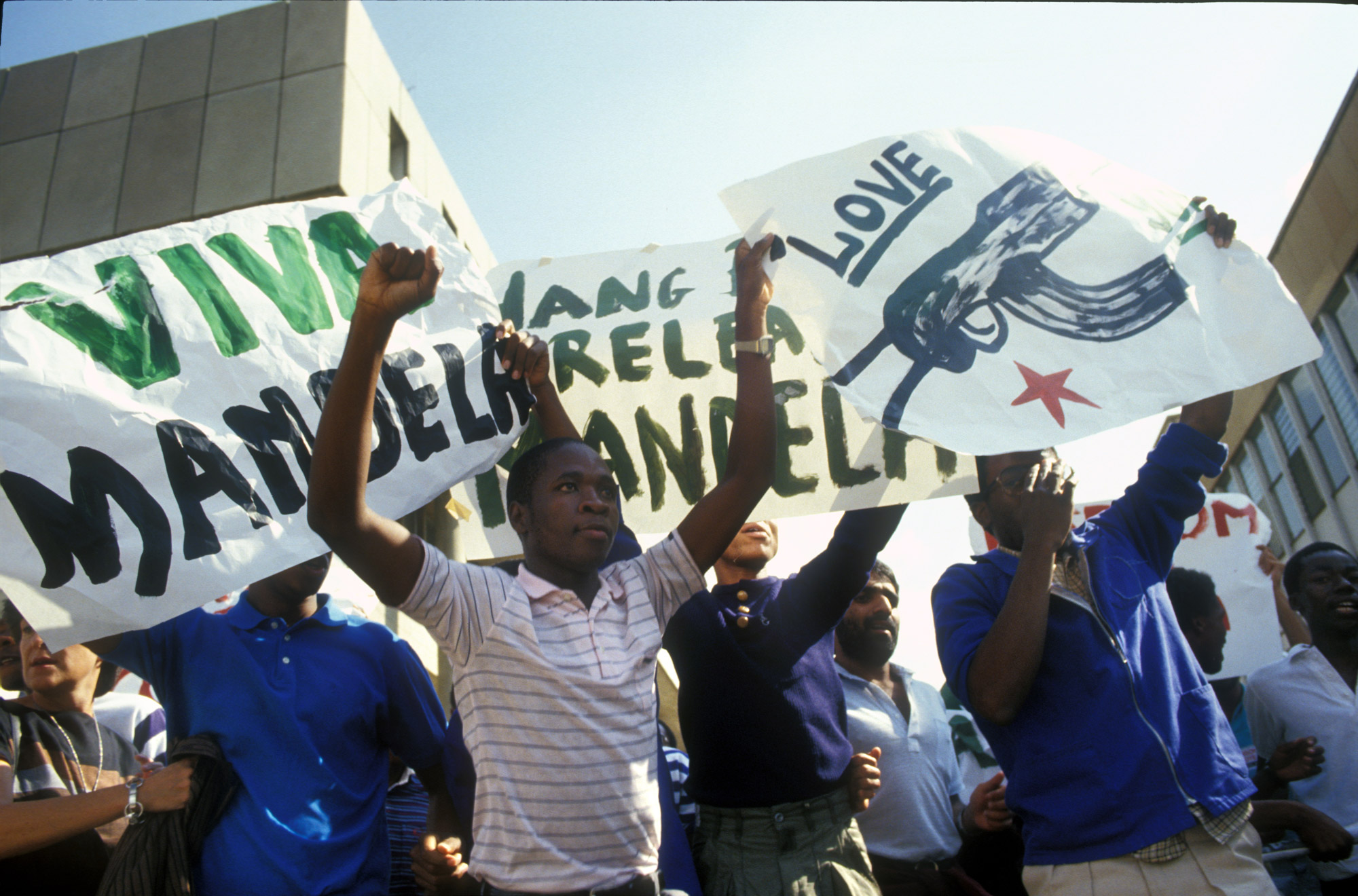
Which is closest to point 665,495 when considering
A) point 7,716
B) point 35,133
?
point 7,716

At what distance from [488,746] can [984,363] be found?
5.22ft

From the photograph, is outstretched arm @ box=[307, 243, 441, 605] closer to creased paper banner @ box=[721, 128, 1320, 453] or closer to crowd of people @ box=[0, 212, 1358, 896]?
crowd of people @ box=[0, 212, 1358, 896]

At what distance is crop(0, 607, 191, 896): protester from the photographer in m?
2.24

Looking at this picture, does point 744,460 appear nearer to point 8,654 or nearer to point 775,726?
point 775,726

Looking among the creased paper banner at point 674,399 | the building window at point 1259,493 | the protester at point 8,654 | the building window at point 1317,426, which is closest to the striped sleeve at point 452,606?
the creased paper banner at point 674,399

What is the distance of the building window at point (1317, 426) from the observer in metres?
13.3

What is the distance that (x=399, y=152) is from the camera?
36.5ft

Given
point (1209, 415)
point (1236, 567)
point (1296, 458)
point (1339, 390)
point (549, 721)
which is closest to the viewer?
point (549, 721)

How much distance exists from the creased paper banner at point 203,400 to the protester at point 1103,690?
56.9 inches

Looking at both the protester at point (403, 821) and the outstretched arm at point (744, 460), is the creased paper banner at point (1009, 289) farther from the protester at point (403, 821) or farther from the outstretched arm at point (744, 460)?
the protester at point (403, 821)

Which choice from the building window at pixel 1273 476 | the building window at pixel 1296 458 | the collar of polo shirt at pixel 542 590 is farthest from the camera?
the building window at pixel 1273 476

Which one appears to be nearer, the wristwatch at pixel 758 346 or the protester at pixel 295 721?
the protester at pixel 295 721

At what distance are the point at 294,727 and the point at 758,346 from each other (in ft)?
4.75

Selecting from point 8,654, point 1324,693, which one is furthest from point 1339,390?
point 8,654
